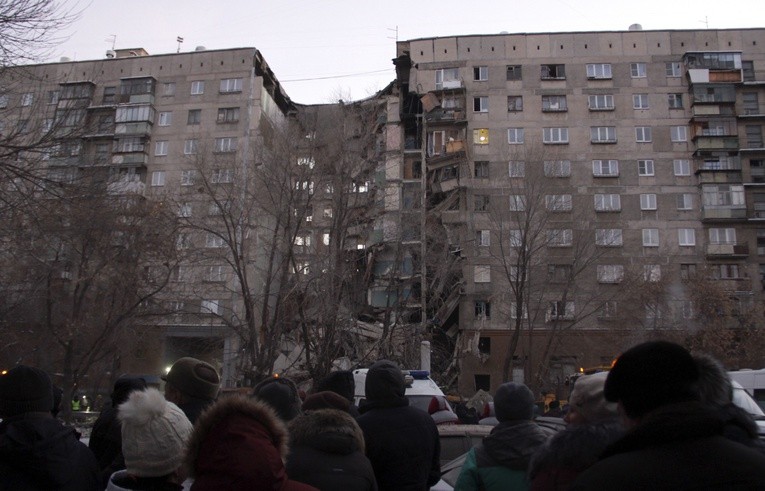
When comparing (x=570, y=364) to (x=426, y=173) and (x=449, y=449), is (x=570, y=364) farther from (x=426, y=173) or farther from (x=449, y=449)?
(x=449, y=449)

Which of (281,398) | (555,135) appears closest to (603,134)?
(555,135)

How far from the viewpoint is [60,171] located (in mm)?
12148

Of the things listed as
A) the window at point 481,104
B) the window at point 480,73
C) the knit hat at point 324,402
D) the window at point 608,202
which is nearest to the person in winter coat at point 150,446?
the knit hat at point 324,402

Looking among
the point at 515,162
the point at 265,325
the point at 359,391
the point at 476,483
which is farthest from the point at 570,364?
the point at 476,483

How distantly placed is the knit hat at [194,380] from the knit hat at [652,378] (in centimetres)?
292

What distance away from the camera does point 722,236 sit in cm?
4181

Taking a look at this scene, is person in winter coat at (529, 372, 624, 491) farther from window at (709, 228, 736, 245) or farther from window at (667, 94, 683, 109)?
window at (667, 94, 683, 109)

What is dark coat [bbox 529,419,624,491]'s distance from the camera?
9.78ft

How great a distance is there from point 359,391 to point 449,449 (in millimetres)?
7154

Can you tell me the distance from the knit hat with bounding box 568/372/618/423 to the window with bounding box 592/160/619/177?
42036mm

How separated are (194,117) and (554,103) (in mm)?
25265

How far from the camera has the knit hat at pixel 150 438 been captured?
3.23m

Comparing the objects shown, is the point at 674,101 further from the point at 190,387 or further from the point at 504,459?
the point at 190,387

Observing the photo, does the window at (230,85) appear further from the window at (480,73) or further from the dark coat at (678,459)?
the dark coat at (678,459)
